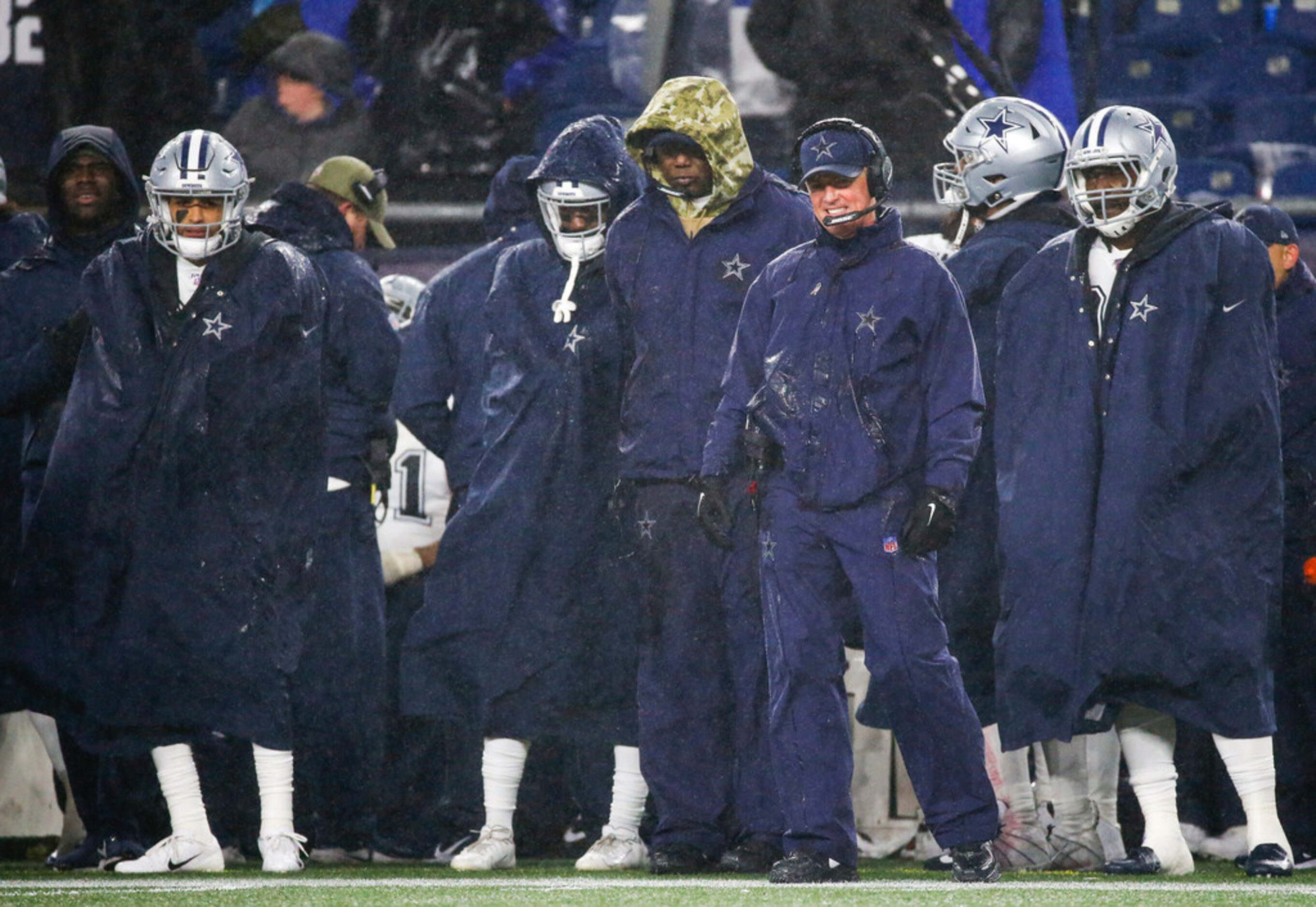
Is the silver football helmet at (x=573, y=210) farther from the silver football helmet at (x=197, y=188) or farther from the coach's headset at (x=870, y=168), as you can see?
the coach's headset at (x=870, y=168)

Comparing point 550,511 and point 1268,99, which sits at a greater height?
point 1268,99

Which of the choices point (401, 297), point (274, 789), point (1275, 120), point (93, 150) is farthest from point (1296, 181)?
point (274, 789)

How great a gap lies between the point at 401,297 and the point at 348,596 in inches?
89.5

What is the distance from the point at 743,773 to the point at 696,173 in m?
1.61

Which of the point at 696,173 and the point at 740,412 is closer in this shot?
the point at 740,412

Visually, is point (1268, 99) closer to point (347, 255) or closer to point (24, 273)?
point (347, 255)

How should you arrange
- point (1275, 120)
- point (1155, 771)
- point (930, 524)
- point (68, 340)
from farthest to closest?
point (1275, 120)
point (68, 340)
point (1155, 771)
point (930, 524)

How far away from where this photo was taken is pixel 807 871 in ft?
18.3

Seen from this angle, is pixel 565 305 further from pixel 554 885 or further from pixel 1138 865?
pixel 1138 865

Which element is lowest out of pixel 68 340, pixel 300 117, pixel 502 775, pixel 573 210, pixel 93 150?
pixel 502 775

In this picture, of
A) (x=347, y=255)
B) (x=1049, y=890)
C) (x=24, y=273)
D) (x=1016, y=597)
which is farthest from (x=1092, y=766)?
(x=24, y=273)

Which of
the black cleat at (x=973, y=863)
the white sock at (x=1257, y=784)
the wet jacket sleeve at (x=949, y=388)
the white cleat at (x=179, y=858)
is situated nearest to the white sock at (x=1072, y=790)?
the white sock at (x=1257, y=784)

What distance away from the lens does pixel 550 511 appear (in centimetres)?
673

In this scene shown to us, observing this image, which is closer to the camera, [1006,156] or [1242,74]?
[1006,156]
